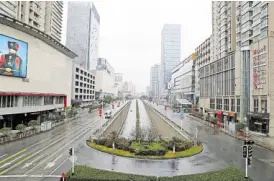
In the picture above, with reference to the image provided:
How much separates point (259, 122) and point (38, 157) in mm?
35603

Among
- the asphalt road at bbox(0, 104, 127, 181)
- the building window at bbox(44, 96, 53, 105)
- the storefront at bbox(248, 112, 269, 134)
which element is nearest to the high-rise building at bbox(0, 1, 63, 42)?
the building window at bbox(44, 96, 53, 105)

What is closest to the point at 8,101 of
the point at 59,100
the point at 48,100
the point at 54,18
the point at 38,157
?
the point at 48,100

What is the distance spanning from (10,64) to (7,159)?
24389 millimetres

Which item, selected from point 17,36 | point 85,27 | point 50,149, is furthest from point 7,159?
point 85,27

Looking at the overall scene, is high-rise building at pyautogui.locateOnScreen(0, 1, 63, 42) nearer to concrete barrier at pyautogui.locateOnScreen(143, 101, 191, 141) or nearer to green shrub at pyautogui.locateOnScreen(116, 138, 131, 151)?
concrete barrier at pyautogui.locateOnScreen(143, 101, 191, 141)

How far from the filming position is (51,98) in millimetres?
62688

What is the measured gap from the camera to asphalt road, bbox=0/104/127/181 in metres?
21.1

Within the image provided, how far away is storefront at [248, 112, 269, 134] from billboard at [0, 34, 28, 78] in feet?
142

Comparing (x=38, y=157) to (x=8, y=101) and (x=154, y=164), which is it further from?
(x=8, y=101)

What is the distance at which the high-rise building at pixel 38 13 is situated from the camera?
6340cm

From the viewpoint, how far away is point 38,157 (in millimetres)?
26750

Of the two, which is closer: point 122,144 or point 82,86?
point 122,144

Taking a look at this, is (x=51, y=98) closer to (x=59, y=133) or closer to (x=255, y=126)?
(x=59, y=133)

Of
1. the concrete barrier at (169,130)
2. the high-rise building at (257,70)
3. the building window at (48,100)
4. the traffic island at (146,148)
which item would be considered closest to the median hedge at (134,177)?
the traffic island at (146,148)
